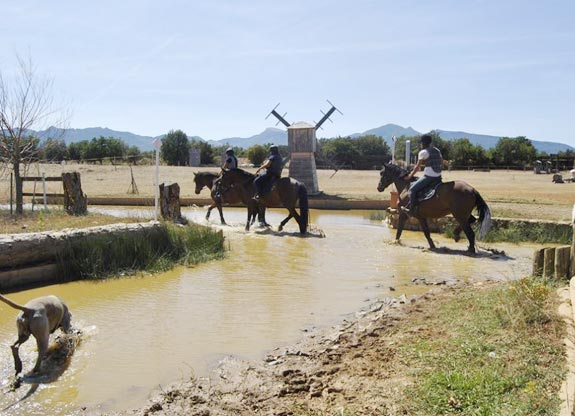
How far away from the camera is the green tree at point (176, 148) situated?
188 feet

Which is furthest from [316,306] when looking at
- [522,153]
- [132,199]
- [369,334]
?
[522,153]

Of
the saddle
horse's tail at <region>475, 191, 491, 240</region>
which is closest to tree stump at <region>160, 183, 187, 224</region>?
the saddle

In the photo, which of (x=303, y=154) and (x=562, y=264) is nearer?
(x=562, y=264)

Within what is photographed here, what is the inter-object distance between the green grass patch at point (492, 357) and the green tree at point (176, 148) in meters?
52.6

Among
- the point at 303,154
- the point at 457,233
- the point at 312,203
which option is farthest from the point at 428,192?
the point at 303,154

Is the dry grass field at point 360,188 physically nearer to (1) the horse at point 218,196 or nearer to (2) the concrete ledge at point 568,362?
(1) the horse at point 218,196

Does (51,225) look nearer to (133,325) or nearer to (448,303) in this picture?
(133,325)

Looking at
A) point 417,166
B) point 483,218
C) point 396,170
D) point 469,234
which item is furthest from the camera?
point 396,170

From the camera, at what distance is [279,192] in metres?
15.3

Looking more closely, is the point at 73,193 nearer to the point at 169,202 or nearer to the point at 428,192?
the point at 169,202

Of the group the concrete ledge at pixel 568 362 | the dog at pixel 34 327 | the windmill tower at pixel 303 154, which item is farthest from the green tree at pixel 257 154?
the dog at pixel 34 327

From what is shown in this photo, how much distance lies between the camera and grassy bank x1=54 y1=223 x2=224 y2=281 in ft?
30.1

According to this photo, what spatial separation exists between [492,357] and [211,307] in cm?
408

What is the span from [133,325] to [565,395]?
4893 mm
